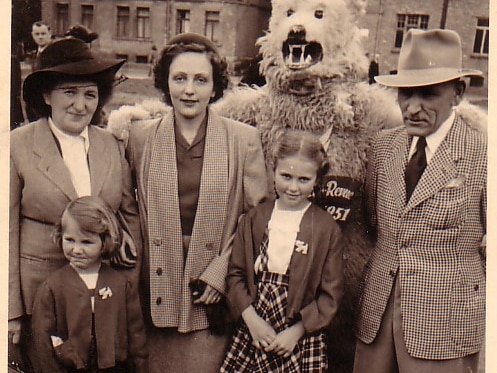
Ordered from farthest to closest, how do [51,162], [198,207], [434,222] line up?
[198,207] < [51,162] < [434,222]

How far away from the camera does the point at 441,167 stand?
1826 mm

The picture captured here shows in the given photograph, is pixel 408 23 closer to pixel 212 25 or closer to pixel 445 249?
pixel 212 25

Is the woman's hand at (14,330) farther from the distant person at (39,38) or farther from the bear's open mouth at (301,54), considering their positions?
the bear's open mouth at (301,54)

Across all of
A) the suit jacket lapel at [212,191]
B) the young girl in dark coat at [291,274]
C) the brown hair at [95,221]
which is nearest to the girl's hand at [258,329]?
the young girl in dark coat at [291,274]

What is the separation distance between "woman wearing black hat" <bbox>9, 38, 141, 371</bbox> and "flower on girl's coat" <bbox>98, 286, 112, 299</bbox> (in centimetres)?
18

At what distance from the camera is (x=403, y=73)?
1.88 metres

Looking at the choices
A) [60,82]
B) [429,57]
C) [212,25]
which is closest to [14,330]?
[60,82]

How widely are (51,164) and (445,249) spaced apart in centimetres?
134

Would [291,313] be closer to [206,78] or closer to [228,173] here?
[228,173]

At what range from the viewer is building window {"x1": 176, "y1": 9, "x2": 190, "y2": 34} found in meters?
2.19

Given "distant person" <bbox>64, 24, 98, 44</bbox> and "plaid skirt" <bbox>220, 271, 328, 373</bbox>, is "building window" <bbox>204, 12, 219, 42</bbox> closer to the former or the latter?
"distant person" <bbox>64, 24, 98, 44</bbox>

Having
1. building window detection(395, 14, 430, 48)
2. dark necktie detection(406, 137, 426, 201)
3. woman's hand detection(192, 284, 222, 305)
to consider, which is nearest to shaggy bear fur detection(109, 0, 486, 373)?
building window detection(395, 14, 430, 48)

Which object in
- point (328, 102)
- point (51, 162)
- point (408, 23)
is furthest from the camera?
point (328, 102)

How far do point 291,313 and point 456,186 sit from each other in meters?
0.68
